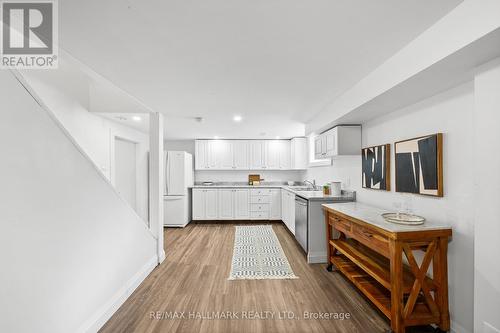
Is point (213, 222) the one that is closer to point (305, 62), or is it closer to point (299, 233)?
point (299, 233)

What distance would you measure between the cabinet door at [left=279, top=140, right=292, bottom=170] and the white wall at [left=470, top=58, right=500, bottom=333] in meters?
4.78

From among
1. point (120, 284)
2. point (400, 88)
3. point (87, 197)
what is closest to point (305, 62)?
point (400, 88)

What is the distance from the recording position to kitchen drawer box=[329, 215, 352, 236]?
2511mm

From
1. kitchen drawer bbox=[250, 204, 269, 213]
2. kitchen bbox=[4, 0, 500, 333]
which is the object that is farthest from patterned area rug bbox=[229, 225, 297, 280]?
kitchen drawer bbox=[250, 204, 269, 213]

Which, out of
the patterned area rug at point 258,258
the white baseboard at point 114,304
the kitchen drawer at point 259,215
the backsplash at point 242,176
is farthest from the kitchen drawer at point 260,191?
the white baseboard at point 114,304

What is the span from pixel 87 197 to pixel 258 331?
186 centimetres

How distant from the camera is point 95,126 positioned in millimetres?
3158

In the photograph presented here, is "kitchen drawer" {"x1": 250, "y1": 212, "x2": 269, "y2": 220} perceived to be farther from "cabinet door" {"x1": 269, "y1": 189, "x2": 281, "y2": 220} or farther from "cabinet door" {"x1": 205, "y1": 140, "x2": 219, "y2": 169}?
"cabinet door" {"x1": 205, "y1": 140, "x2": 219, "y2": 169}

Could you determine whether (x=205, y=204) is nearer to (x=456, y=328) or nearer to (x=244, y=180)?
(x=244, y=180)

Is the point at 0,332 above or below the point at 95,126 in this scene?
below

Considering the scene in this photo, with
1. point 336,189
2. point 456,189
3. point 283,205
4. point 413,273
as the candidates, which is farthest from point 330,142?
point 283,205

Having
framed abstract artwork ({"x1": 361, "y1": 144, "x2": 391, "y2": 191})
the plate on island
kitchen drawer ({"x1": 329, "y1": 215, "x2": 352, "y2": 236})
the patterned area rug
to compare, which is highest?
framed abstract artwork ({"x1": 361, "y1": 144, "x2": 391, "y2": 191})

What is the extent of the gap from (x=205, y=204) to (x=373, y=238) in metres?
4.48

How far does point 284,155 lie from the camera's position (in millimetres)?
6297
